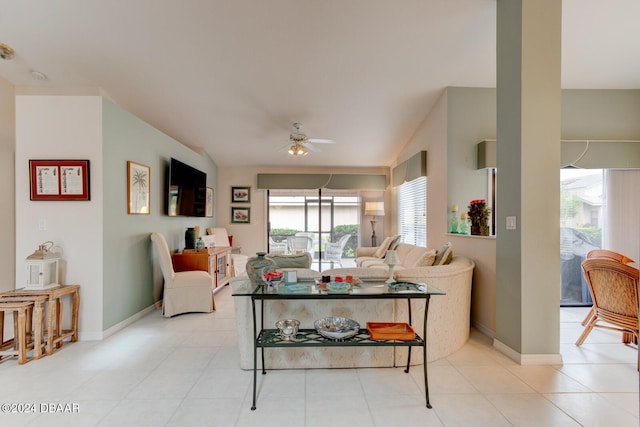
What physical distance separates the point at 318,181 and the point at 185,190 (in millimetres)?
3235

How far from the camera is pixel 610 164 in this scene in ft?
13.6

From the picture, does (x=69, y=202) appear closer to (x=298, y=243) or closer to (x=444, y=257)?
(x=444, y=257)

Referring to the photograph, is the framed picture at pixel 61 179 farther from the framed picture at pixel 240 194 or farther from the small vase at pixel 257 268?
the framed picture at pixel 240 194

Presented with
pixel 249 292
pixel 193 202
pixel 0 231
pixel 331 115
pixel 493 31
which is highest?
pixel 493 31

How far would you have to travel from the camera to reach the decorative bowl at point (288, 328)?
2.16 meters

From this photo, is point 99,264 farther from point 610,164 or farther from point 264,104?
point 610,164

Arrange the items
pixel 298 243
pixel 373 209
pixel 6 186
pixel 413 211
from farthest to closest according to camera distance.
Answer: pixel 373 209 → pixel 298 243 → pixel 413 211 → pixel 6 186

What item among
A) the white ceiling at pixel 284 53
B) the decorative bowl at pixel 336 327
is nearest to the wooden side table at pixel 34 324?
the decorative bowl at pixel 336 327

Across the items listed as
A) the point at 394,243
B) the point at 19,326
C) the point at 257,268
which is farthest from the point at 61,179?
the point at 394,243

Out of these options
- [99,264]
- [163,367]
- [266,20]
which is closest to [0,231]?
[99,264]

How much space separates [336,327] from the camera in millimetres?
2256

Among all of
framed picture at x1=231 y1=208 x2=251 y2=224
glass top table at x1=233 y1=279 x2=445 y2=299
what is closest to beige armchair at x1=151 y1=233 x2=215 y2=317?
glass top table at x1=233 y1=279 x2=445 y2=299

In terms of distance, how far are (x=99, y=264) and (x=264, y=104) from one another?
121 inches

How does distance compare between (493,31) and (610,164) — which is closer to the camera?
(493,31)
